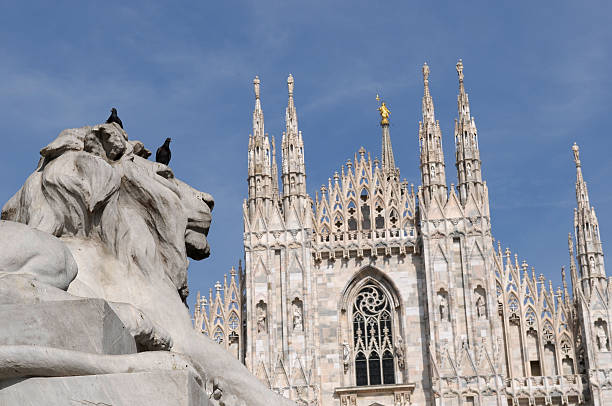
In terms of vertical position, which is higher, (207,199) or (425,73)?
(425,73)

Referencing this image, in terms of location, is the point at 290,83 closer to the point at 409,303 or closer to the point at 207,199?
the point at 409,303

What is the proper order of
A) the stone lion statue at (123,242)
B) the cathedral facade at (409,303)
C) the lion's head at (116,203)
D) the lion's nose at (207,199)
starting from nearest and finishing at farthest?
1. the stone lion statue at (123,242)
2. the lion's head at (116,203)
3. the lion's nose at (207,199)
4. the cathedral facade at (409,303)

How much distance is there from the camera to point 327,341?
1097 inches

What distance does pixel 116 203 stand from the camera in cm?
387

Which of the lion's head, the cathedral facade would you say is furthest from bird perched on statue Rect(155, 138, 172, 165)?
the cathedral facade

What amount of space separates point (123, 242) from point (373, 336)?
80.8ft

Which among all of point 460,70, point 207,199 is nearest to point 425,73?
point 460,70

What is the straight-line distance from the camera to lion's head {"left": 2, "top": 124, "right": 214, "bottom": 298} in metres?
3.68

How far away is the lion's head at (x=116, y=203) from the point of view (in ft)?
12.1

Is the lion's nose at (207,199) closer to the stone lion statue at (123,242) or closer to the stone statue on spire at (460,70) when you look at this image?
the stone lion statue at (123,242)

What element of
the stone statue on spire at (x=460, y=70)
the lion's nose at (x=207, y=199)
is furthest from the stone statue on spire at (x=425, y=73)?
→ the lion's nose at (x=207, y=199)

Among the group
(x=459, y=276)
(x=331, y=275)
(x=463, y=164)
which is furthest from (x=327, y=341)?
(x=463, y=164)

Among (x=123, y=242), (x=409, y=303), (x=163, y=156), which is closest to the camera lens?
(x=123, y=242)

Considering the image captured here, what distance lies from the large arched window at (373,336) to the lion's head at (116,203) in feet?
78.6
